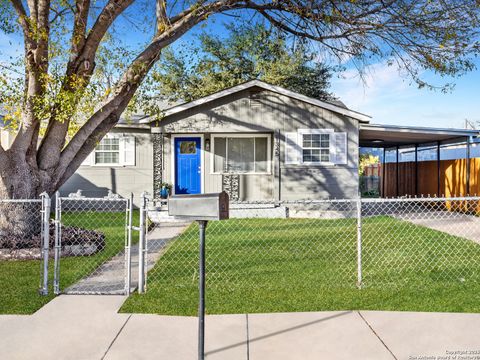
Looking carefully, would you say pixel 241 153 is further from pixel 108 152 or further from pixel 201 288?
pixel 201 288

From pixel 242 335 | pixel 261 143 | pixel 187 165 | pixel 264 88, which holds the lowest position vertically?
pixel 242 335

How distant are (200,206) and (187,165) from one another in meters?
13.0

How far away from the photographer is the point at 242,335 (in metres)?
4.20

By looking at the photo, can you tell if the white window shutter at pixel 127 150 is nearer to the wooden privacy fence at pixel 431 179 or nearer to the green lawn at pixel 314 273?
the green lawn at pixel 314 273

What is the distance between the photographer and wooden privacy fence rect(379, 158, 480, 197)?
15.8 metres

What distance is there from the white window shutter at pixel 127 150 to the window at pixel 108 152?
0.19 metres

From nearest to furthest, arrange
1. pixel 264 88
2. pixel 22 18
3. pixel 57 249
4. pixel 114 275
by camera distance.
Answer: pixel 57 249 < pixel 114 275 < pixel 22 18 < pixel 264 88

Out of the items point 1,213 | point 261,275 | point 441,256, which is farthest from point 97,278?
point 441,256

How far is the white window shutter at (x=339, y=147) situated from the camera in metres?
15.2

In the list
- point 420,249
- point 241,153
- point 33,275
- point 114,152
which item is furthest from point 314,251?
point 114,152

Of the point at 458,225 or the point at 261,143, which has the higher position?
the point at 261,143

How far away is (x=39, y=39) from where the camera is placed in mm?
8484

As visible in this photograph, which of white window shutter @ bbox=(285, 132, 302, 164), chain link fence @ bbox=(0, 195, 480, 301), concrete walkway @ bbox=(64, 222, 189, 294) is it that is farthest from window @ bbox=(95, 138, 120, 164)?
concrete walkway @ bbox=(64, 222, 189, 294)

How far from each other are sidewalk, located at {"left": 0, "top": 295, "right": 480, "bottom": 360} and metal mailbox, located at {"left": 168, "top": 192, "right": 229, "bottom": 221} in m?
1.36
